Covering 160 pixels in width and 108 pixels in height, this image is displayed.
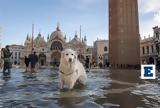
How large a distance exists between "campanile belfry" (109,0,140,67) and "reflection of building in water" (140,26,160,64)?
529 inches

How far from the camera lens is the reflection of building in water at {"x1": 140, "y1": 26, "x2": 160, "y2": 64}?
2333 inches

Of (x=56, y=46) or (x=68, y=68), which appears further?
(x=56, y=46)

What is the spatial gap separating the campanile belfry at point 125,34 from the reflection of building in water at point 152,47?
44.1ft

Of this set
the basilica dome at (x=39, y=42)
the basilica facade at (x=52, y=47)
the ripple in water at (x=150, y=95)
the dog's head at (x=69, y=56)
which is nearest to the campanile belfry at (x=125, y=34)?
the ripple in water at (x=150, y=95)

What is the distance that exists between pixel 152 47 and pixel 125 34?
2469cm

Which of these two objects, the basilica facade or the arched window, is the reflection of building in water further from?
the arched window

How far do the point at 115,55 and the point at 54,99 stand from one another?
128ft

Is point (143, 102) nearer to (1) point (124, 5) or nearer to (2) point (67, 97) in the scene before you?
(2) point (67, 97)

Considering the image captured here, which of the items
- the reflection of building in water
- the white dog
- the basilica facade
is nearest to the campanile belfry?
the reflection of building in water

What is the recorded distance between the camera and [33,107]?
4805 millimetres

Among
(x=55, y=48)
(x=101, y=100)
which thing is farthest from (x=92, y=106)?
(x=55, y=48)

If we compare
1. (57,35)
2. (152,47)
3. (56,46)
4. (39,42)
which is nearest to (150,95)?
(152,47)

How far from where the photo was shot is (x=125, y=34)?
42.7 meters

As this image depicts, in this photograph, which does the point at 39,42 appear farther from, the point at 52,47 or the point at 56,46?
the point at 56,46
